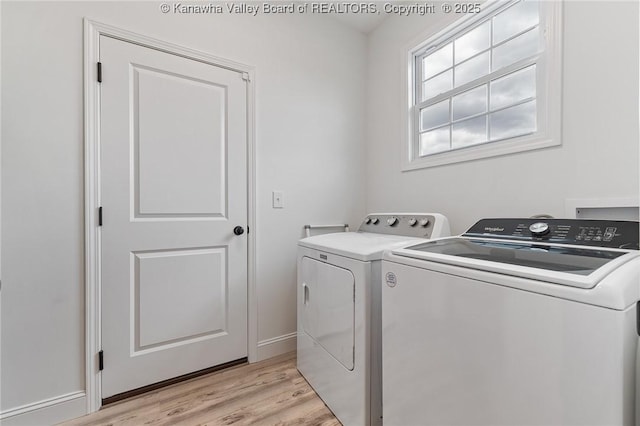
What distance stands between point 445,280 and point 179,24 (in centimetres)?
203

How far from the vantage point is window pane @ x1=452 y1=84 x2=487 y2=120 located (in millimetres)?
1810

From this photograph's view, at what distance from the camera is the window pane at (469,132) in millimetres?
1797

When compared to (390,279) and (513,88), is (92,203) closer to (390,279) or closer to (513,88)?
(390,279)

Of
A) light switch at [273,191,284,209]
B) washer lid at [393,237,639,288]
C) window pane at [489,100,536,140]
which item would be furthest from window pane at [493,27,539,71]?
light switch at [273,191,284,209]

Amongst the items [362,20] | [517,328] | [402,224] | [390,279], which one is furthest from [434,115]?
[517,328]

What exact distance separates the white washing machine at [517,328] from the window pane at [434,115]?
1.15 m

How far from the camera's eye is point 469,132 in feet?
6.18

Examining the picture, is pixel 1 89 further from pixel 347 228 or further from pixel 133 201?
pixel 347 228

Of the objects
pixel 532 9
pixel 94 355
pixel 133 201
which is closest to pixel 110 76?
pixel 133 201

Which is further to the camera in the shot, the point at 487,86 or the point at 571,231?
the point at 487,86

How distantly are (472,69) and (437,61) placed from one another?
1.03ft

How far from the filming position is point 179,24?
5.70ft

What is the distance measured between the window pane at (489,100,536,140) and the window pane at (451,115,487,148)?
5 centimetres

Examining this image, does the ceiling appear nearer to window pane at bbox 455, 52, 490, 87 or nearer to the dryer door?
window pane at bbox 455, 52, 490, 87
